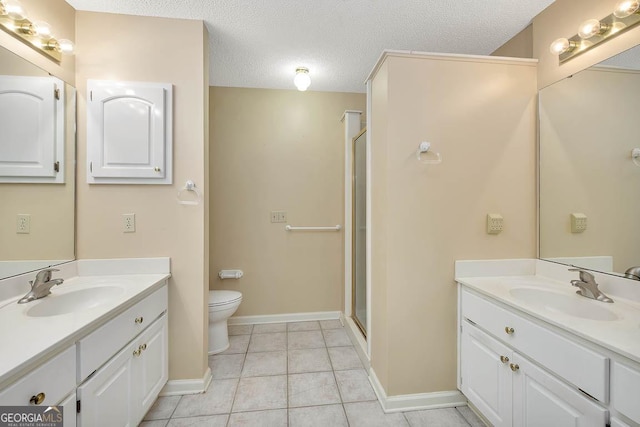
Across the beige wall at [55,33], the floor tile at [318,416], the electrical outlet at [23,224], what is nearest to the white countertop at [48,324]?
the electrical outlet at [23,224]

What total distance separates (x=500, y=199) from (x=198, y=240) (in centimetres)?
200

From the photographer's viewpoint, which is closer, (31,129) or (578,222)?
(31,129)

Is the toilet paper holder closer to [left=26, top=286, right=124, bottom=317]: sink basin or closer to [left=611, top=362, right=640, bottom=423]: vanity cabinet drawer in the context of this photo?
[left=26, top=286, right=124, bottom=317]: sink basin

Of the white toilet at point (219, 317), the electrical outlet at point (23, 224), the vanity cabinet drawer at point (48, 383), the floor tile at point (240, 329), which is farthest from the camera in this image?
the floor tile at point (240, 329)

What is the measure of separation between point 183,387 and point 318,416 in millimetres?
929

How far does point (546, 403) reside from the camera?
3.66 ft

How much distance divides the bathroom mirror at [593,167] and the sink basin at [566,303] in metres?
0.24

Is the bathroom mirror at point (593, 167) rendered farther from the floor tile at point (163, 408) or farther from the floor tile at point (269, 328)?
the floor tile at point (163, 408)

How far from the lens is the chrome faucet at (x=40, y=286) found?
1.27 metres

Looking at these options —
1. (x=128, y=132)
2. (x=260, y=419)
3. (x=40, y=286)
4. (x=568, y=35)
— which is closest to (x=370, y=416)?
(x=260, y=419)

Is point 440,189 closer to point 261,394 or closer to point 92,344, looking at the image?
point 261,394

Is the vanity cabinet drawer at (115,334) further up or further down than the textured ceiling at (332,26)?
further down

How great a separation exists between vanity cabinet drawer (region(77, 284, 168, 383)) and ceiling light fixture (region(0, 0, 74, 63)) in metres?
1.51

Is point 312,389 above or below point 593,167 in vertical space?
below
